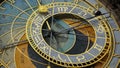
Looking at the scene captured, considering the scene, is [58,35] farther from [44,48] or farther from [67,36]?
[44,48]

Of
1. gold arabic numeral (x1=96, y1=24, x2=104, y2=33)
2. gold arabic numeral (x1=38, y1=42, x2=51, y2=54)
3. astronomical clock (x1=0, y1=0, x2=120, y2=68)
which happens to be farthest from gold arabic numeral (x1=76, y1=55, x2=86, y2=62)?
gold arabic numeral (x1=96, y1=24, x2=104, y2=33)

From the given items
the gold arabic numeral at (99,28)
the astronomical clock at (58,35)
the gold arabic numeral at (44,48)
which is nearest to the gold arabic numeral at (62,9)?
the astronomical clock at (58,35)

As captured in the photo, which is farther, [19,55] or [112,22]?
[112,22]

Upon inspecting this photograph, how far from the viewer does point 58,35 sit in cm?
1083

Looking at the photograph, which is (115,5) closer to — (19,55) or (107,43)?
(107,43)

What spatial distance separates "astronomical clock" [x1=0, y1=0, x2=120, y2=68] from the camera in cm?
1047

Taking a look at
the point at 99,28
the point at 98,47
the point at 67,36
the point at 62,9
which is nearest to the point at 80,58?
the point at 98,47

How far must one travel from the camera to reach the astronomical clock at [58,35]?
1047 centimetres

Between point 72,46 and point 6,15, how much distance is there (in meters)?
1.04

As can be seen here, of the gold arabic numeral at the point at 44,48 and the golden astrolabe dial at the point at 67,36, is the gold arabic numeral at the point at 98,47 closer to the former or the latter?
the golden astrolabe dial at the point at 67,36

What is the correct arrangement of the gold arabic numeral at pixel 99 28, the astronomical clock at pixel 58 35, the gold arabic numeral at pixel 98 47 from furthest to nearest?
the gold arabic numeral at pixel 99 28 < the gold arabic numeral at pixel 98 47 < the astronomical clock at pixel 58 35

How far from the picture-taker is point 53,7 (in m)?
11.1

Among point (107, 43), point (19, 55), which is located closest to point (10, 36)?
point (19, 55)

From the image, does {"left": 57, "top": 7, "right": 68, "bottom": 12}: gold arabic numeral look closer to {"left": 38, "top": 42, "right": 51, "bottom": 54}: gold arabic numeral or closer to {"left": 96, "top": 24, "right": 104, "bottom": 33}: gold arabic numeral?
{"left": 96, "top": 24, "right": 104, "bottom": 33}: gold arabic numeral
